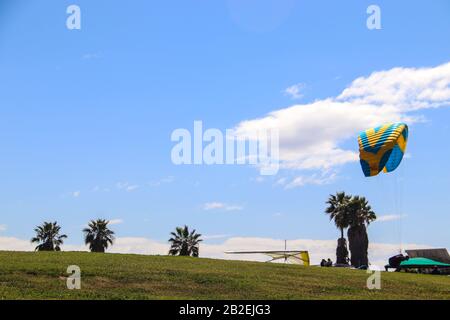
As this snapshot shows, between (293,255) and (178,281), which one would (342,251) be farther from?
(178,281)

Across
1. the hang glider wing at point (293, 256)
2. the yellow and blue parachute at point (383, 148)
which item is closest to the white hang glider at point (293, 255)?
the hang glider wing at point (293, 256)

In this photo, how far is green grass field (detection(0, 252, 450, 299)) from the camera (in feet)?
95.4

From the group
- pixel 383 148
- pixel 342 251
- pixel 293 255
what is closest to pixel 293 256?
pixel 293 255

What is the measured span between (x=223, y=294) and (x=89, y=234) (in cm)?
6516

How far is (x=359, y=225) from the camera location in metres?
95.4

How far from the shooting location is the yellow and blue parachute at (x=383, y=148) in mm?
45844

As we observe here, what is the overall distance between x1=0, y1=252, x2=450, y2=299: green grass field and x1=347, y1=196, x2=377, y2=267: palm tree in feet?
175

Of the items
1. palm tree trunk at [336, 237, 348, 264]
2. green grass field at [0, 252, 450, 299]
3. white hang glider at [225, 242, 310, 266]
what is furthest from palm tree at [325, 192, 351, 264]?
green grass field at [0, 252, 450, 299]

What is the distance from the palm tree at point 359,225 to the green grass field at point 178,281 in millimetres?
53296

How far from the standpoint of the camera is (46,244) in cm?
9850

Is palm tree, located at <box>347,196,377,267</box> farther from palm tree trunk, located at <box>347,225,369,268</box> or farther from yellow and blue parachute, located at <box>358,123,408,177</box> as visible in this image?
yellow and blue parachute, located at <box>358,123,408,177</box>

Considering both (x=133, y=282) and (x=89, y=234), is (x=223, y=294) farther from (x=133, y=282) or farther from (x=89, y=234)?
(x=89, y=234)

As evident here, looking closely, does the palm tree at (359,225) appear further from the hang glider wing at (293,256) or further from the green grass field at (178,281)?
the green grass field at (178,281)
